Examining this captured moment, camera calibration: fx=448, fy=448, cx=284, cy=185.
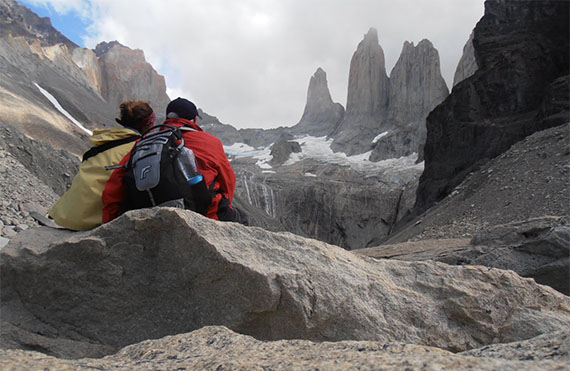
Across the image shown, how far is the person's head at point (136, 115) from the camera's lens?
4.42 metres

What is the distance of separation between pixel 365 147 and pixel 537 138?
67.4 m

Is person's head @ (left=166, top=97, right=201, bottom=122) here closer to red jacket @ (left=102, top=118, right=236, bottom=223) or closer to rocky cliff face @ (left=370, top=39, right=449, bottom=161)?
red jacket @ (left=102, top=118, right=236, bottom=223)

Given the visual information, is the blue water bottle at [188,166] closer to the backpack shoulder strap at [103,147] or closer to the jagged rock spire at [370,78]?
the backpack shoulder strap at [103,147]

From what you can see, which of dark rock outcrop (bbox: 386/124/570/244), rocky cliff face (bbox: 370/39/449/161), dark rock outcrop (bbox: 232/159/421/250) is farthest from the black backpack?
rocky cliff face (bbox: 370/39/449/161)

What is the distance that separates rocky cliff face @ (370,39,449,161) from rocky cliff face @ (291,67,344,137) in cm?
2439

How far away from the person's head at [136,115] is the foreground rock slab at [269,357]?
8.92 ft

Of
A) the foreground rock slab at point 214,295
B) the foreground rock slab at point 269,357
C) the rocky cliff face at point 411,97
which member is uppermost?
the rocky cliff face at point 411,97

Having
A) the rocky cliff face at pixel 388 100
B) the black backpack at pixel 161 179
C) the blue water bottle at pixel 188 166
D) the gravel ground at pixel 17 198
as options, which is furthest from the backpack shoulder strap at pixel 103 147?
the rocky cliff face at pixel 388 100

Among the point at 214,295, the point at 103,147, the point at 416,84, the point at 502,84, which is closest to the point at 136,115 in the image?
the point at 103,147

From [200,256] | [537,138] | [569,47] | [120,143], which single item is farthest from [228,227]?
[569,47]

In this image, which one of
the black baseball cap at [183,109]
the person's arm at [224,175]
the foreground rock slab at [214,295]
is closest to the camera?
the foreground rock slab at [214,295]

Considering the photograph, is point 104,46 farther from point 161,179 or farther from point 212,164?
point 161,179

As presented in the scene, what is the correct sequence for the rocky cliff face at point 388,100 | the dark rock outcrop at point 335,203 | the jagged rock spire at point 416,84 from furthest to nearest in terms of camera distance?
the jagged rock spire at point 416,84 → the rocky cliff face at point 388,100 → the dark rock outcrop at point 335,203

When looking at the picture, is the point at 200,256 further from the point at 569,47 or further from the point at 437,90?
the point at 437,90
